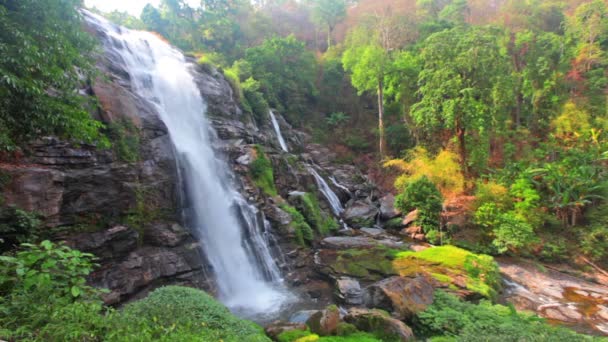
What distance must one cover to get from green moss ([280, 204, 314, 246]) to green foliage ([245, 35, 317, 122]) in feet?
40.6

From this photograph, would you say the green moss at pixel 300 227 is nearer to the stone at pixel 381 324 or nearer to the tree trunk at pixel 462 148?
the stone at pixel 381 324

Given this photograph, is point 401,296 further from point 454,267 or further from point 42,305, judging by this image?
point 42,305

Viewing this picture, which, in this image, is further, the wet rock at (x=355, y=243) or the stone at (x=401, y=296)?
the wet rock at (x=355, y=243)

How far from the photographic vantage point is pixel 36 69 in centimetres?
555

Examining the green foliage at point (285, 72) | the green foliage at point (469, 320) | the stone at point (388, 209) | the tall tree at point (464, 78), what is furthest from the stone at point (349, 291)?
the green foliage at point (285, 72)

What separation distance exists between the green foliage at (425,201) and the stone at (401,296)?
6.49m

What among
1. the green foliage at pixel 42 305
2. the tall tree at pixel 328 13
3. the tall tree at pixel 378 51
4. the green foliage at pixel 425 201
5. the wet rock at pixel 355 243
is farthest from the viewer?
the tall tree at pixel 328 13

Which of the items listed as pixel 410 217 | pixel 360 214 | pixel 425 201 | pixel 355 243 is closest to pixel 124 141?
pixel 355 243

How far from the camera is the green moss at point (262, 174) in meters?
13.7

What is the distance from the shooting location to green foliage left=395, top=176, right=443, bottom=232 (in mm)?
13805

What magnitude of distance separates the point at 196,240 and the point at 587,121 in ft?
62.8

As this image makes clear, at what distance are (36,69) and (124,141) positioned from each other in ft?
13.7

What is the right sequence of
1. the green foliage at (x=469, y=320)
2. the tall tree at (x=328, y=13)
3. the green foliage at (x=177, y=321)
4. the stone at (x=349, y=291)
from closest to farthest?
the green foliage at (x=177, y=321)
the green foliage at (x=469, y=320)
the stone at (x=349, y=291)
the tall tree at (x=328, y=13)

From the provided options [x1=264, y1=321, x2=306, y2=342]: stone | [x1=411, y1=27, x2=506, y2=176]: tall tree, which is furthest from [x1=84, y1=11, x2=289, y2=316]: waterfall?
[x1=411, y1=27, x2=506, y2=176]: tall tree
